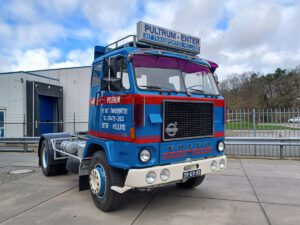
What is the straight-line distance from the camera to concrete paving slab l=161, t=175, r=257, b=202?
19.4 ft

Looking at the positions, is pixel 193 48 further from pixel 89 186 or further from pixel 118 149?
pixel 89 186

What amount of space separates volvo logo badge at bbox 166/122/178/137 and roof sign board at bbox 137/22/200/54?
1.64 meters

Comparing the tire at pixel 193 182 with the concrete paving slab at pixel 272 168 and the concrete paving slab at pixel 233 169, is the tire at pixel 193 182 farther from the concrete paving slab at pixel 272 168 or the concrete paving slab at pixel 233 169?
the concrete paving slab at pixel 272 168

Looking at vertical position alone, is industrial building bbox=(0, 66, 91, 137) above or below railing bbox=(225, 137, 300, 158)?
above

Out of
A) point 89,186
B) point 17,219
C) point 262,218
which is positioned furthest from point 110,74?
point 262,218

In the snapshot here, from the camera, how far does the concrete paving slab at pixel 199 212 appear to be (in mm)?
4574

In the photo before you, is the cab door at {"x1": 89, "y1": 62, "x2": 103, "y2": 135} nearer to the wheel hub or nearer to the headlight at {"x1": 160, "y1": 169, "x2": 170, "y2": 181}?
the headlight at {"x1": 160, "y1": 169, "x2": 170, "y2": 181}

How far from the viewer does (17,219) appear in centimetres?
473

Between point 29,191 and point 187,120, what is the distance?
3970 millimetres

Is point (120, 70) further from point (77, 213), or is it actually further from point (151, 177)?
point (77, 213)

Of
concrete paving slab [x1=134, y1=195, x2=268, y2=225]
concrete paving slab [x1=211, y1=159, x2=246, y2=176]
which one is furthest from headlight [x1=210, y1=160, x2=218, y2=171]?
concrete paving slab [x1=211, y1=159, x2=246, y2=176]

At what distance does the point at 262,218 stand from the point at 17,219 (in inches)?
159

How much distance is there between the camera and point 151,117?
14.8 feet

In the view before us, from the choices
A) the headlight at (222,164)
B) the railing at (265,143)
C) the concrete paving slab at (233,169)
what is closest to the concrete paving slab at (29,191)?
the headlight at (222,164)
